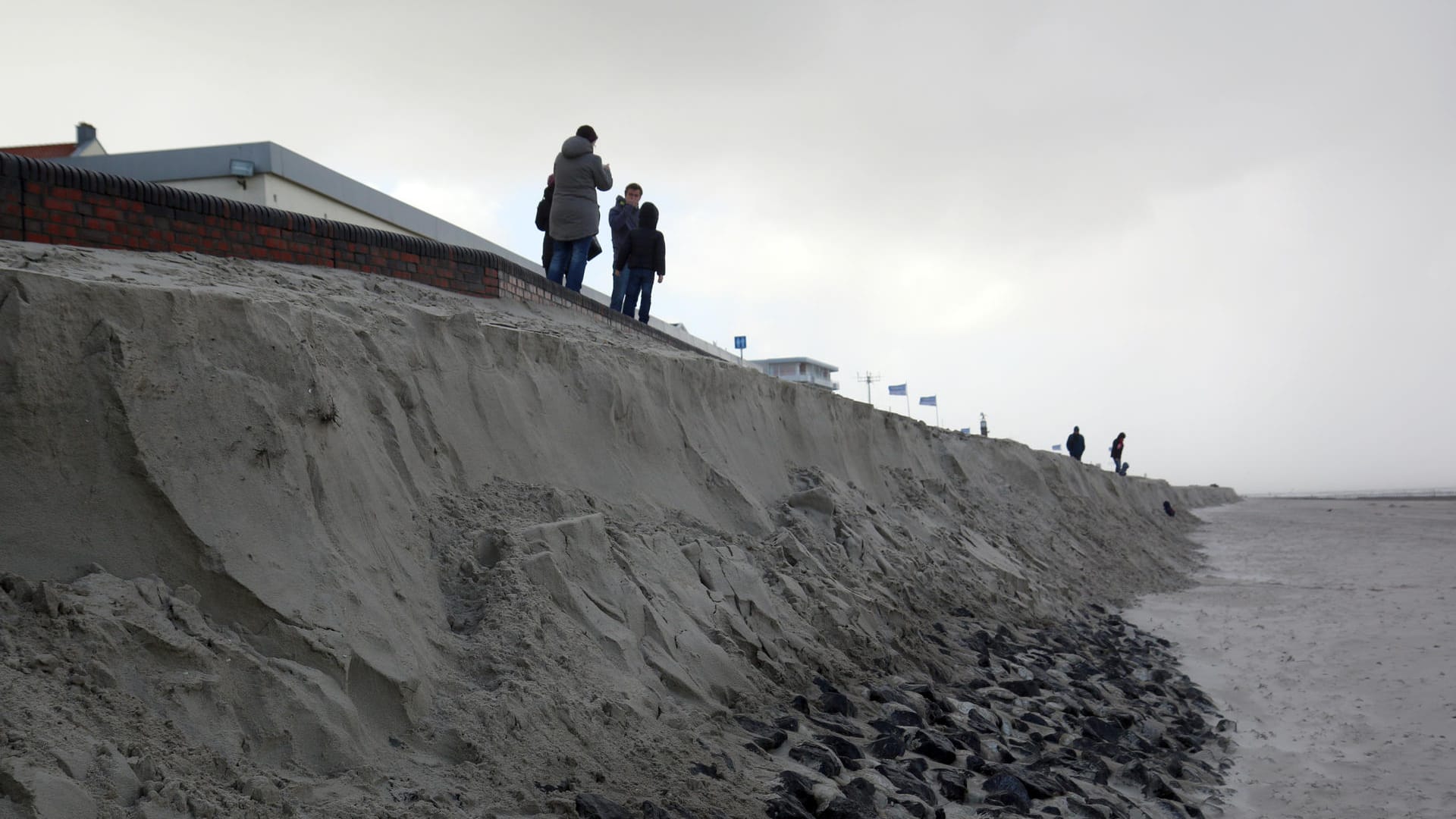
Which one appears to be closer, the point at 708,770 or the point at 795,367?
the point at 708,770

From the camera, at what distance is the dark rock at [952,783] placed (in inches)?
182

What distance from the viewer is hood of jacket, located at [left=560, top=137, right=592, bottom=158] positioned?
28.8ft

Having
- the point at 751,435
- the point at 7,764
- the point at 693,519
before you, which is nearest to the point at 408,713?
the point at 7,764

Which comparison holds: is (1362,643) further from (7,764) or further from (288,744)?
(7,764)

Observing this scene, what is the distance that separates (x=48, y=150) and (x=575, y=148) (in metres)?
13.3

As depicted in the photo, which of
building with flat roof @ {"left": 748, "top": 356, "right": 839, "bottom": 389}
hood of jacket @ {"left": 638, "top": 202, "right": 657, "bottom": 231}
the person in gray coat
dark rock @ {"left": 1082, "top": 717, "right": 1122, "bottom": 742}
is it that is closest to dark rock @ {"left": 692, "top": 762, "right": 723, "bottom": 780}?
dark rock @ {"left": 1082, "top": 717, "right": 1122, "bottom": 742}

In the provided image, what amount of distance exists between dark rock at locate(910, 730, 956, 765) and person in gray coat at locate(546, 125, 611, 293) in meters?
5.56

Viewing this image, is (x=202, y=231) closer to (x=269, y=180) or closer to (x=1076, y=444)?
(x=269, y=180)

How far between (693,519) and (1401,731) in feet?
17.0

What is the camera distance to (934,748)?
5.03 m

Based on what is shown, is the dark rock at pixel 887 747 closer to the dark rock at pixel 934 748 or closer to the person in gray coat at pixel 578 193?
the dark rock at pixel 934 748

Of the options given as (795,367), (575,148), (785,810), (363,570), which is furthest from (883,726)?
(795,367)

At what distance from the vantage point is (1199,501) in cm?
4253

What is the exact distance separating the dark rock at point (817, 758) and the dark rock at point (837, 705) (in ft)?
2.00
